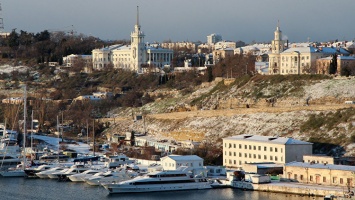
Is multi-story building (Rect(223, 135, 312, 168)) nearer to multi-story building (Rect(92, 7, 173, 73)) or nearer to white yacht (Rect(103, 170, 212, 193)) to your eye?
white yacht (Rect(103, 170, 212, 193))

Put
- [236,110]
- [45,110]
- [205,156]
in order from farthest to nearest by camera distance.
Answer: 1. [45,110]
2. [236,110]
3. [205,156]

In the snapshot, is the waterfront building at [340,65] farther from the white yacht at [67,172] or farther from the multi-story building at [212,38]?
the multi-story building at [212,38]

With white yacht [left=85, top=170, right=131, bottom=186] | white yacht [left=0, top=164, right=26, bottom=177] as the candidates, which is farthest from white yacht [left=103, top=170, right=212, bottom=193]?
white yacht [left=0, top=164, right=26, bottom=177]

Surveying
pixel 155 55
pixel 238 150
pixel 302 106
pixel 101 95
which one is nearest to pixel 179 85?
pixel 101 95

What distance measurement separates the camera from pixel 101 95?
78.8 metres

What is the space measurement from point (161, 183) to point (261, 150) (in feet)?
20.6

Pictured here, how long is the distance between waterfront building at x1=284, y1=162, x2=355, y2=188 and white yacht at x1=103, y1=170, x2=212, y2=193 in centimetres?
384

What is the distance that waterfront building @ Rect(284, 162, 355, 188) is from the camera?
39406 mm

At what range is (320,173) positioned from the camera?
133 feet

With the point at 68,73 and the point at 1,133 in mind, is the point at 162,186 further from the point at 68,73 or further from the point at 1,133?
the point at 68,73

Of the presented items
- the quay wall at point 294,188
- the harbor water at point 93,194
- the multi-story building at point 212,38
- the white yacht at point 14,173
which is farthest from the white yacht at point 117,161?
the multi-story building at point 212,38

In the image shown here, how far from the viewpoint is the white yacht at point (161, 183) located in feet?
138

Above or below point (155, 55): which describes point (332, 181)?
below

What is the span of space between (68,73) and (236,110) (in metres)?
36.8
